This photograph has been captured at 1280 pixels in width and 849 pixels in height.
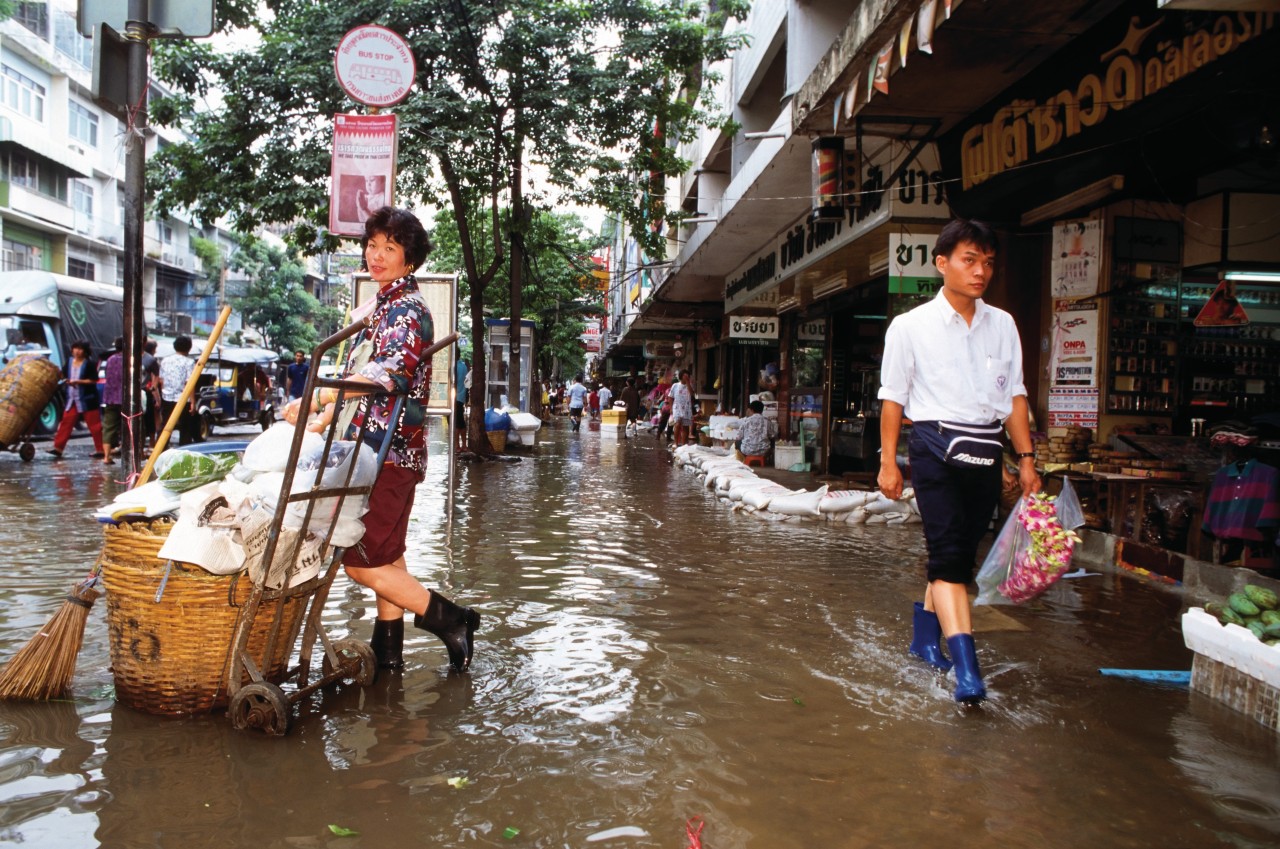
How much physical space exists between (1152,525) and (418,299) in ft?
18.5

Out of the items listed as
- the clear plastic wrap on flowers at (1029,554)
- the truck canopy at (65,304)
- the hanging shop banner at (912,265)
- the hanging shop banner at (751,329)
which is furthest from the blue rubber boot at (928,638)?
the truck canopy at (65,304)

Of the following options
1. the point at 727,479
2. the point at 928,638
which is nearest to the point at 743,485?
the point at 727,479

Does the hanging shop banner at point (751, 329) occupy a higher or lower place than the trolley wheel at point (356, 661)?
higher

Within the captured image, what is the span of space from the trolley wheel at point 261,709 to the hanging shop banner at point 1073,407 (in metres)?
6.72

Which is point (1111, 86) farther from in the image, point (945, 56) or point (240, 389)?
point (240, 389)

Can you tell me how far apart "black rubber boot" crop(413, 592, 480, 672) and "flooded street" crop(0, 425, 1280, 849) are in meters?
0.13

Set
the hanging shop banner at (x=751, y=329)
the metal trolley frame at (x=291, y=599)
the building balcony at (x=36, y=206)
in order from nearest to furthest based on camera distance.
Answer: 1. the metal trolley frame at (x=291, y=599)
2. the hanging shop banner at (x=751, y=329)
3. the building balcony at (x=36, y=206)

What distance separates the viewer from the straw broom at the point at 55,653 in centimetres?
319

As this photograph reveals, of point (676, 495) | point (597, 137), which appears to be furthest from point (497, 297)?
point (676, 495)

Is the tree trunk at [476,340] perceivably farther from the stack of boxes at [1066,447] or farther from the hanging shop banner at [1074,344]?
the stack of boxes at [1066,447]

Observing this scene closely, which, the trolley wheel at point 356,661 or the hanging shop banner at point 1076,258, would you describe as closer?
the trolley wheel at point 356,661

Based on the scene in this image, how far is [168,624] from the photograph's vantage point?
2.99 metres

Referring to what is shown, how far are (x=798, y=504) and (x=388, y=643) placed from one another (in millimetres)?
5932

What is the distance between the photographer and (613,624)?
4.63 metres
